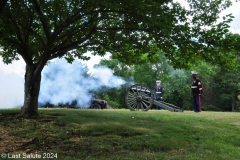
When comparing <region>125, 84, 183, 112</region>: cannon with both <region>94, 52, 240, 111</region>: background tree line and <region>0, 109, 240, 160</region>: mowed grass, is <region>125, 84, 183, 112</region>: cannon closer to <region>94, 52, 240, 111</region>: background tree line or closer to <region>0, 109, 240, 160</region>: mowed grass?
<region>0, 109, 240, 160</region>: mowed grass

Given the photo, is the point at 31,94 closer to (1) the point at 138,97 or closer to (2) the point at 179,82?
→ (1) the point at 138,97

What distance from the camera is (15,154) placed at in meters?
5.45

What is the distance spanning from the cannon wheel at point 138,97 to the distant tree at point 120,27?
2.19 metres

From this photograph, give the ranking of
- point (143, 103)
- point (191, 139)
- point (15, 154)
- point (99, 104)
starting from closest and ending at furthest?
point (15, 154) < point (191, 139) < point (143, 103) < point (99, 104)

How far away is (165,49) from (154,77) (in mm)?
27189

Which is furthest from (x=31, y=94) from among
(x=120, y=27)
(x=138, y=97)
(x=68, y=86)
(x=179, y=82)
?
(x=179, y=82)

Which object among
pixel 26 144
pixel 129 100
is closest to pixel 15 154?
pixel 26 144

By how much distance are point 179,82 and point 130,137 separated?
27791 mm

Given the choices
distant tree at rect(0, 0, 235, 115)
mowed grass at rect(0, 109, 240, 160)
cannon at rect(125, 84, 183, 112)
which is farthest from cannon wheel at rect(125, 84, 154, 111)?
mowed grass at rect(0, 109, 240, 160)

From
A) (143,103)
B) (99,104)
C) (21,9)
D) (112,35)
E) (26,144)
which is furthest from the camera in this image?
(99,104)

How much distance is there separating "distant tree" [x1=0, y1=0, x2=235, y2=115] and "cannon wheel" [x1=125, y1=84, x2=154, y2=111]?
2.19 m

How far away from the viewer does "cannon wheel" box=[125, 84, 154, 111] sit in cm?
1255

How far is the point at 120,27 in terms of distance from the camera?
356 inches

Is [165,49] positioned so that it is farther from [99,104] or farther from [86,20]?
[99,104]
